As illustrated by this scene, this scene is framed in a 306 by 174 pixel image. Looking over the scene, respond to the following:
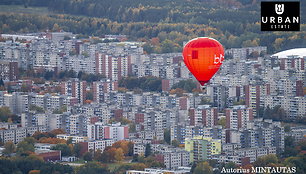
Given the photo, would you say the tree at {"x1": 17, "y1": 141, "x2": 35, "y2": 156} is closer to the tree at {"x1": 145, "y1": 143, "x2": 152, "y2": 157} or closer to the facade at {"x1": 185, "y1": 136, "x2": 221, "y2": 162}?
the tree at {"x1": 145, "y1": 143, "x2": 152, "y2": 157}

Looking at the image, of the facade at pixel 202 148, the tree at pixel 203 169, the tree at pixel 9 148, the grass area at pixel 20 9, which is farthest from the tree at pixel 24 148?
the grass area at pixel 20 9

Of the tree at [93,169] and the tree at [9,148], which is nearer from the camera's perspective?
the tree at [93,169]

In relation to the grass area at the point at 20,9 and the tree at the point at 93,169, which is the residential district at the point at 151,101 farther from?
the grass area at the point at 20,9

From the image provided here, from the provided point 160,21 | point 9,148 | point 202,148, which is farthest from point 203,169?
point 160,21

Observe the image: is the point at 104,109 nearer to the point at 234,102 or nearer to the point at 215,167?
the point at 234,102

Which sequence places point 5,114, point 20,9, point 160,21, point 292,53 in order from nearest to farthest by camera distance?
1. point 5,114
2. point 292,53
3. point 160,21
4. point 20,9

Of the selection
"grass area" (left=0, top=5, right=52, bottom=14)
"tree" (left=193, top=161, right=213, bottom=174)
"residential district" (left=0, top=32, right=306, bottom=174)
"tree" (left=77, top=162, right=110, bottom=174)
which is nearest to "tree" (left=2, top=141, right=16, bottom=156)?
"residential district" (left=0, top=32, right=306, bottom=174)

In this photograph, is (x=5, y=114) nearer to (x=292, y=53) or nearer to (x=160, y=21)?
(x=292, y=53)
